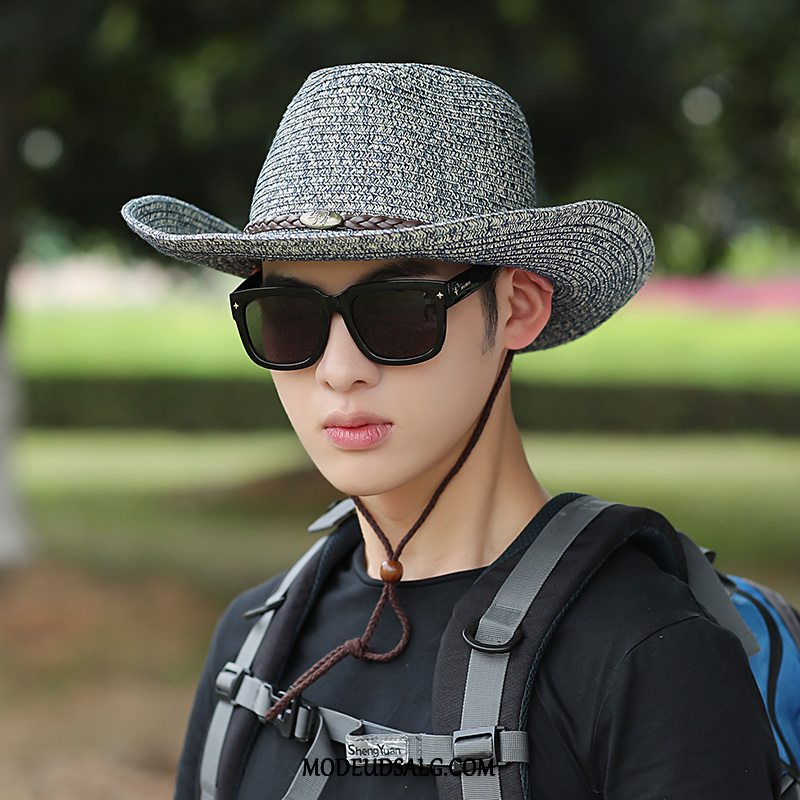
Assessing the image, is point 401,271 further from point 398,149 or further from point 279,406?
point 279,406

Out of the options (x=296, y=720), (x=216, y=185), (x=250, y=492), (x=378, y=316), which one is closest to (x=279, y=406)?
(x=250, y=492)

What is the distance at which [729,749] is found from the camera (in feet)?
4.61

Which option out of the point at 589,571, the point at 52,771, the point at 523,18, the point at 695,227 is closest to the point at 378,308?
the point at 589,571

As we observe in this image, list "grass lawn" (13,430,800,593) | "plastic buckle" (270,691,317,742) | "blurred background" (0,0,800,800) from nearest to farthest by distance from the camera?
"plastic buckle" (270,691,317,742)
"blurred background" (0,0,800,800)
"grass lawn" (13,430,800,593)

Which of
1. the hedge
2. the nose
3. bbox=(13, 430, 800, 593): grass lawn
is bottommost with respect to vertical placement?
bbox=(13, 430, 800, 593): grass lawn

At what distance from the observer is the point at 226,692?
177cm

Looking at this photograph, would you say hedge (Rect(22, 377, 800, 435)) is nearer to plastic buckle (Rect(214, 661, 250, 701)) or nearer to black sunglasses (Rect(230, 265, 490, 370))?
plastic buckle (Rect(214, 661, 250, 701))

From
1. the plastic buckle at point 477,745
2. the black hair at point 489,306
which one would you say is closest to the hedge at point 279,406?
the black hair at point 489,306

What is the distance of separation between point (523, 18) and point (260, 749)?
5.94 m

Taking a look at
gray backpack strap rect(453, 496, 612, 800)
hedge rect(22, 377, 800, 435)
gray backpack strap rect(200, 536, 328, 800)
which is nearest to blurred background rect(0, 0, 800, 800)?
hedge rect(22, 377, 800, 435)

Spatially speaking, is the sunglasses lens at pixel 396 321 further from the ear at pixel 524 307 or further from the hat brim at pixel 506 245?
the ear at pixel 524 307

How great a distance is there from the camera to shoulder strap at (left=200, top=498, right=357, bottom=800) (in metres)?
1.73

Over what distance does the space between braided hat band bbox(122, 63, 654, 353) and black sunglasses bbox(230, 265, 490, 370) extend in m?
0.04

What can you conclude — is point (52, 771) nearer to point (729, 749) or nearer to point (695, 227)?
point (729, 749)
